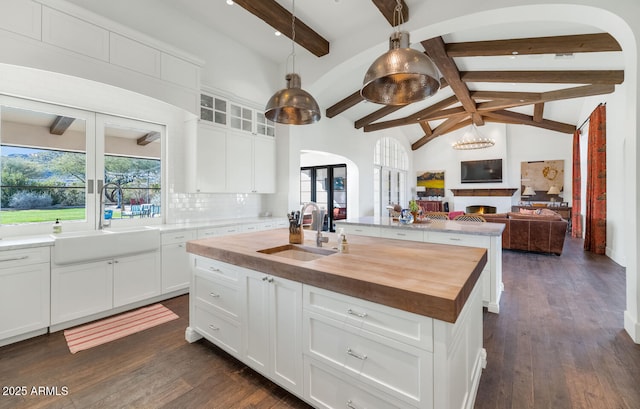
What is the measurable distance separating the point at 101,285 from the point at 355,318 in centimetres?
283

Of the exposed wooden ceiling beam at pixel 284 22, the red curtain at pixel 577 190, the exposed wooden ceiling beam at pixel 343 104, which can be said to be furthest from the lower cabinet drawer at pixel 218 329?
the red curtain at pixel 577 190

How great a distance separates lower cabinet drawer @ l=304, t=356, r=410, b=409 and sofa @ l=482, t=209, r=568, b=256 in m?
5.52

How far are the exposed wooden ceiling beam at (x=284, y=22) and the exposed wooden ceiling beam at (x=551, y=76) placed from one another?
3.05 metres

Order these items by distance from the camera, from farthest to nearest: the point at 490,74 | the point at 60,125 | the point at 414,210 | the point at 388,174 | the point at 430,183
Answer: the point at 430,183 → the point at 388,174 → the point at 490,74 → the point at 414,210 → the point at 60,125

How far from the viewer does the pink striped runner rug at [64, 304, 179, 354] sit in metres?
2.41

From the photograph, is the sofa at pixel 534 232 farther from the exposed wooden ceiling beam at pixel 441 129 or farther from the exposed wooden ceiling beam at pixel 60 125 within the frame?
the exposed wooden ceiling beam at pixel 60 125

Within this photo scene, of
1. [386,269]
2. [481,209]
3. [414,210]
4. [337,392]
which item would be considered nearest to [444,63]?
[414,210]

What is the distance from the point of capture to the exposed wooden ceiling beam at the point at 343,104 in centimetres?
591

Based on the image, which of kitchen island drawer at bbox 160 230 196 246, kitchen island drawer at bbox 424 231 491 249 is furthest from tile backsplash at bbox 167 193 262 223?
kitchen island drawer at bbox 424 231 491 249

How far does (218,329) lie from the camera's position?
2115mm

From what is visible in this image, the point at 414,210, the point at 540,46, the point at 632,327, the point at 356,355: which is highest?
the point at 540,46

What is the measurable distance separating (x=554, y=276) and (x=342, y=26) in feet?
16.1

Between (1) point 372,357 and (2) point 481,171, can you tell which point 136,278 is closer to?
(1) point 372,357

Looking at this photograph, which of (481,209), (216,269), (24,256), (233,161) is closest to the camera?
(216,269)
